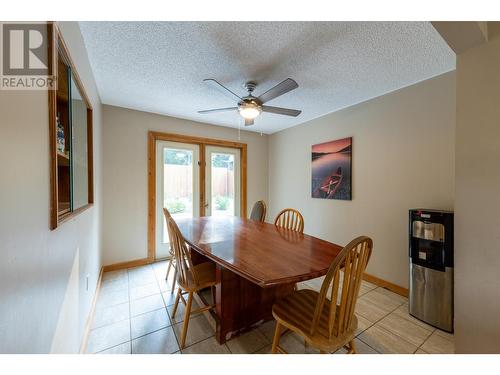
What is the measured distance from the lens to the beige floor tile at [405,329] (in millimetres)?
1655

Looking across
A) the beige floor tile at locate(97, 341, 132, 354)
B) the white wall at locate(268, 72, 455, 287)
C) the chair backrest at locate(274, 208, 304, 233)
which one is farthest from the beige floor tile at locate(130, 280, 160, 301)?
the white wall at locate(268, 72, 455, 287)

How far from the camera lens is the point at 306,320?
3.87 ft

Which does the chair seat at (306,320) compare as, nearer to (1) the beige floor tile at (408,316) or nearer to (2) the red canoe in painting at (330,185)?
(1) the beige floor tile at (408,316)

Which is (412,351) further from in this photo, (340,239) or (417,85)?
(417,85)

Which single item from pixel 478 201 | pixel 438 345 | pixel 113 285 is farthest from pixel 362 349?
pixel 113 285

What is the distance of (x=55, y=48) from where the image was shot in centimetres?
91

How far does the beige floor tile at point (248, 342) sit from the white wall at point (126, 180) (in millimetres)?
2161

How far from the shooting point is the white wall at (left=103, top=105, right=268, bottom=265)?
2.89 m

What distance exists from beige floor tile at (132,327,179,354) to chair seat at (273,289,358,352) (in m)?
0.89

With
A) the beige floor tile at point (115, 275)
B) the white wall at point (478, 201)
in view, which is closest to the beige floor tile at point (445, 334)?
the white wall at point (478, 201)

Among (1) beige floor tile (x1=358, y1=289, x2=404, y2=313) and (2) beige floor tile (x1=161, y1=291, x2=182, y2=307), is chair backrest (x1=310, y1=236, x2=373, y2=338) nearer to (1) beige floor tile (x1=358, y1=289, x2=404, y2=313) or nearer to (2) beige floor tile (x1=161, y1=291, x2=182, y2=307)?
(1) beige floor tile (x1=358, y1=289, x2=404, y2=313)

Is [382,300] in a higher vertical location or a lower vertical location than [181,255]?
lower

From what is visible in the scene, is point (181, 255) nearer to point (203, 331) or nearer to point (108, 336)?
point (203, 331)

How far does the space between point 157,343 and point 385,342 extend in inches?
69.5
